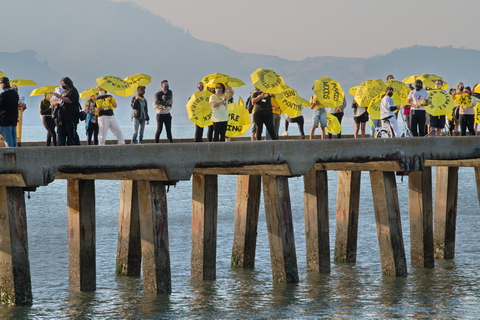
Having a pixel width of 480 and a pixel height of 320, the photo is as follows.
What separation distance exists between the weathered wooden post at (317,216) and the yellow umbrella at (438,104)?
5.33 m

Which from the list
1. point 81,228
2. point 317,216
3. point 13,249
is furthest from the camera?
point 317,216

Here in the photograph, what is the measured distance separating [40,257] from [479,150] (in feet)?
42.4

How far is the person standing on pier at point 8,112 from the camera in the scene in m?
14.8

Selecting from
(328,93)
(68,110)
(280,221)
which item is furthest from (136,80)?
(280,221)

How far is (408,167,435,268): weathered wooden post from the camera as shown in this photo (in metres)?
17.3

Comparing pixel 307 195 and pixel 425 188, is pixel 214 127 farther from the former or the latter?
pixel 425 188

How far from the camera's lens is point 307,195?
1680cm

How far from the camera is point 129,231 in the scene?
16562mm

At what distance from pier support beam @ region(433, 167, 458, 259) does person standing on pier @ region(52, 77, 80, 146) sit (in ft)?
30.0

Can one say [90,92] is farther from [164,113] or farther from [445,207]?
[445,207]

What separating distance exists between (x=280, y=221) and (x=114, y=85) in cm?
590

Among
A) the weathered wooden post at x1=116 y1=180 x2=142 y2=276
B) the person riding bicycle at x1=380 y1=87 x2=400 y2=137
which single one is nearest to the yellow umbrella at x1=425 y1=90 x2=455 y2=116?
the person riding bicycle at x1=380 y1=87 x2=400 y2=137

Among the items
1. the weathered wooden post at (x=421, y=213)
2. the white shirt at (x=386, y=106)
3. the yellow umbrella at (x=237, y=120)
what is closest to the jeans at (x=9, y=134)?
the yellow umbrella at (x=237, y=120)

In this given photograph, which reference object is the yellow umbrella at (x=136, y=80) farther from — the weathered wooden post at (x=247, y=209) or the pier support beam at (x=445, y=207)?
the pier support beam at (x=445, y=207)
